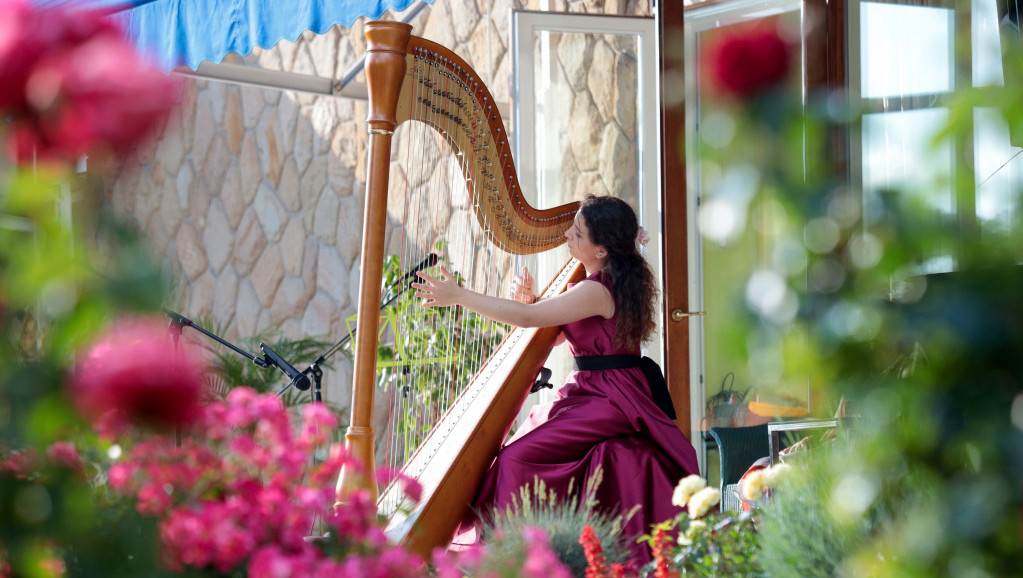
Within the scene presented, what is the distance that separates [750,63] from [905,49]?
2.95 metres

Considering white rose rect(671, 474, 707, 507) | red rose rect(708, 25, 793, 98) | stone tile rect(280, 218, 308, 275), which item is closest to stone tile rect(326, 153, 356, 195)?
stone tile rect(280, 218, 308, 275)

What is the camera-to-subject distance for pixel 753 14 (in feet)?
11.4

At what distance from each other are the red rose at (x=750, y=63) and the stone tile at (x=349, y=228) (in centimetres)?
479

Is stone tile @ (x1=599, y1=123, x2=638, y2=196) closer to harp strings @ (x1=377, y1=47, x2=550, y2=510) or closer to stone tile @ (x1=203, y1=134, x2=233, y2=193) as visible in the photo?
harp strings @ (x1=377, y1=47, x2=550, y2=510)

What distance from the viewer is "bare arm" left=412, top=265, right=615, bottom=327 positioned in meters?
2.24

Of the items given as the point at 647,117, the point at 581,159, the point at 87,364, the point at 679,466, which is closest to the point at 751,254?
the point at 87,364

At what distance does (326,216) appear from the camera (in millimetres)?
5363

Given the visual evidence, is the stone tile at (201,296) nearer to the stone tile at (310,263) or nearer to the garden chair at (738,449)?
the stone tile at (310,263)

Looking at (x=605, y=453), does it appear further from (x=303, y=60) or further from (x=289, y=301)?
(x=303, y=60)

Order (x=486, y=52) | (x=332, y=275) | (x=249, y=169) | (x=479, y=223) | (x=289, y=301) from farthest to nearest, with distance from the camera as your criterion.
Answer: (x=249, y=169), (x=289, y=301), (x=332, y=275), (x=486, y=52), (x=479, y=223)

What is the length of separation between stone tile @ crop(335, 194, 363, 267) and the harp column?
337cm

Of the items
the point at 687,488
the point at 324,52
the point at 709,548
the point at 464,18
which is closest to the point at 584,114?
the point at 464,18

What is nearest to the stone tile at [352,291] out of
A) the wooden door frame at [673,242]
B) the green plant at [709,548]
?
the wooden door frame at [673,242]

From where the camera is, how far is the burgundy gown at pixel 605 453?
2.19 m
